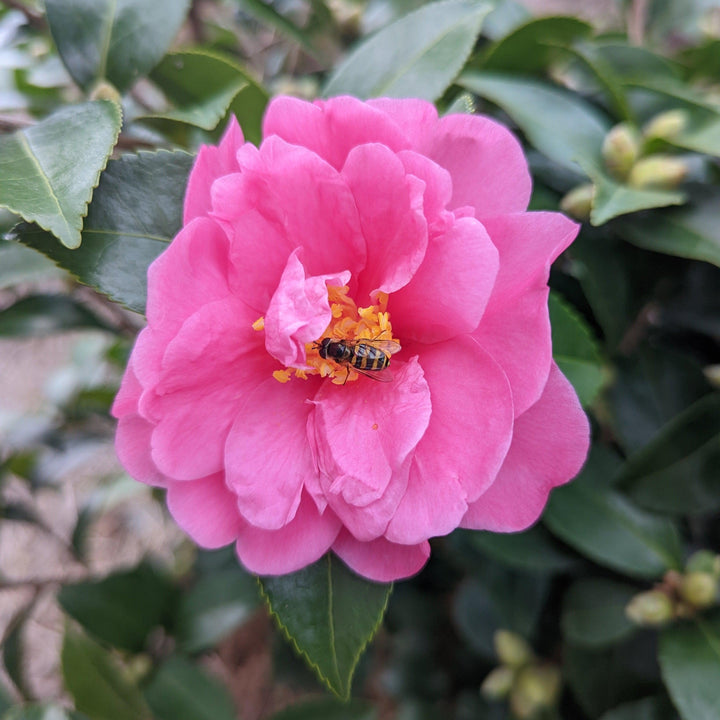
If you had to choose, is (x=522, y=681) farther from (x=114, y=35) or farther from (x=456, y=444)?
(x=114, y=35)

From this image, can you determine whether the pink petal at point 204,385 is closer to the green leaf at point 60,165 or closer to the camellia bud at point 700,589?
the green leaf at point 60,165

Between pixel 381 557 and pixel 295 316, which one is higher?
pixel 295 316

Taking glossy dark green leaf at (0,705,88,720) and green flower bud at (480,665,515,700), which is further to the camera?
green flower bud at (480,665,515,700)

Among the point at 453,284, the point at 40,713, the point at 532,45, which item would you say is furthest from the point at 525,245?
the point at 40,713

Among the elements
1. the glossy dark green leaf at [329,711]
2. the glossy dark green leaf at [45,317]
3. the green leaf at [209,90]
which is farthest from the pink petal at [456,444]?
the glossy dark green leaf at [45,317]

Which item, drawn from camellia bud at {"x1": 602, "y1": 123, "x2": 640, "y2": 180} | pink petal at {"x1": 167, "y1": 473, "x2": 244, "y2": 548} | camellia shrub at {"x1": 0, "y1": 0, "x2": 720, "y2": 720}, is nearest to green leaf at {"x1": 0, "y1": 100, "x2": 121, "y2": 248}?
camellia shrub at {"x1": 0, "y1": 0, "x2": 720, "y2": 720}

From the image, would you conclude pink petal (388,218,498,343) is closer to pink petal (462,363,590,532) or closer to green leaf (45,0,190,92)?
pink petal (462,363,590,532)
